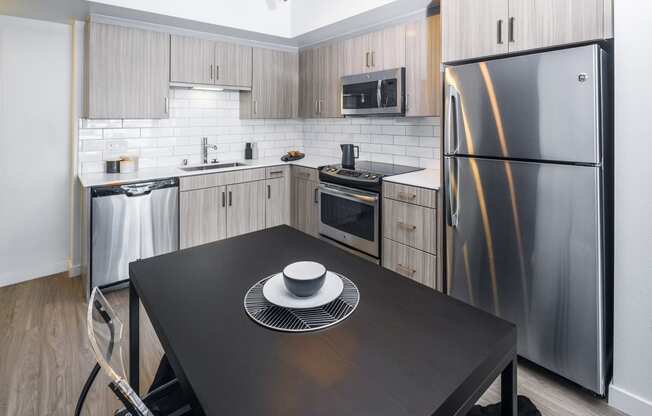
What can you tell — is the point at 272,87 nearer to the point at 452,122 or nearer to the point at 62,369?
the point at 452,122

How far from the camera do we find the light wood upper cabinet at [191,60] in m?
3.41

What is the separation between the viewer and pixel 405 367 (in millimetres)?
836

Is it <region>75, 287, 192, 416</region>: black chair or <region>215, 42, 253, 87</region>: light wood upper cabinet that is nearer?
<region>75, 287, 192, 416</region>: black chair

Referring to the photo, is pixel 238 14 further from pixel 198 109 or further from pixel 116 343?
pixel 116 343

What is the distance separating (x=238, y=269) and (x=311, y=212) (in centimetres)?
252

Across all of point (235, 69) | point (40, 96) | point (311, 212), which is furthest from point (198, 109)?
point (311, 212)

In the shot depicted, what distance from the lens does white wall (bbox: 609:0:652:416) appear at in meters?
1.61

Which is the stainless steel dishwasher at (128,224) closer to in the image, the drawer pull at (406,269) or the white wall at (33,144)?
the white wall at (33,144)

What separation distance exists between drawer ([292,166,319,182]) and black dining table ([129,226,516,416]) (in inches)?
98.3

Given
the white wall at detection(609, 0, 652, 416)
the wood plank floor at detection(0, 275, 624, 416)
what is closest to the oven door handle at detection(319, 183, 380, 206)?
the wood plank floor at detection(0, 275, 624, 416)

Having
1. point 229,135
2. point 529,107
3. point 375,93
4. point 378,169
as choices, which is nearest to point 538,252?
point 529,107

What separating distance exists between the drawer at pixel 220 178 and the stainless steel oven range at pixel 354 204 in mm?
Result: 705

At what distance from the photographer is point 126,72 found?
3.17 metres

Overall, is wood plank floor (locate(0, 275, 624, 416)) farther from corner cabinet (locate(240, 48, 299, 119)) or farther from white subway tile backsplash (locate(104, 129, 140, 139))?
corner cabinet (locate(240, 48, 299, 119))
